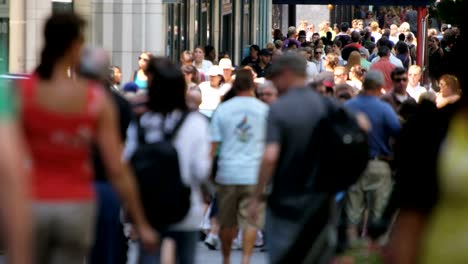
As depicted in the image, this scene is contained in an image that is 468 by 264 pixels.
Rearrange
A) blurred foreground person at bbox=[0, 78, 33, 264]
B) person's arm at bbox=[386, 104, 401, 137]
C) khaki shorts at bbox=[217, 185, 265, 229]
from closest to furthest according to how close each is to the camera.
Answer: blurred foreground person at bbox=[0, 78, 33, 264] → khaki shorts at bbox=[217, 185, 265, 229] → person's arm at bbox=[386, 104, 401, 137]

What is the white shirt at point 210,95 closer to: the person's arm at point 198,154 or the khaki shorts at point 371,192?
the khaki shorts at point 371,192

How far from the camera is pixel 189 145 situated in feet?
32.0

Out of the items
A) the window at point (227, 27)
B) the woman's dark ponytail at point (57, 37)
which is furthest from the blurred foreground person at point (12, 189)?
the window at point (227, 27)

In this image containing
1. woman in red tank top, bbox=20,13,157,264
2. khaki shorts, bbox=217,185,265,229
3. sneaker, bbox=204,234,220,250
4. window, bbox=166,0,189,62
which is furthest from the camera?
window, bbox=166,0,189,62

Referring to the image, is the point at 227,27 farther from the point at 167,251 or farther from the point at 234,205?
the point at 167,251

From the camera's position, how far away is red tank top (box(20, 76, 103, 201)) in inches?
280

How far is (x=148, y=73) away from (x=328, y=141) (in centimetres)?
123

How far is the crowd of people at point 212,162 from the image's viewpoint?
229 inches

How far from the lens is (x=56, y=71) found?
7398 mm

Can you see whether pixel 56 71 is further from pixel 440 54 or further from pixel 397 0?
pixel 397 0

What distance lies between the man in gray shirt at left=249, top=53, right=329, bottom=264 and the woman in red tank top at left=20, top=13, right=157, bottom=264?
199 centimetres

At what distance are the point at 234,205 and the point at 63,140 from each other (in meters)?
6.41

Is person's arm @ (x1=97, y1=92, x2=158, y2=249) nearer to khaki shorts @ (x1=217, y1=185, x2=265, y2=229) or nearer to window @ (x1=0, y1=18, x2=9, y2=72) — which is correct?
khaki shorts @ (x1=217, y1=185, x2=265, y2=229)

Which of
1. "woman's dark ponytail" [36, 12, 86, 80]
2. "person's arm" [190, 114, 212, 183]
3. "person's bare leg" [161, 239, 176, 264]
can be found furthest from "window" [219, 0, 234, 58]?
"woman's dark ponytail" [36, 12, 86, 80]
